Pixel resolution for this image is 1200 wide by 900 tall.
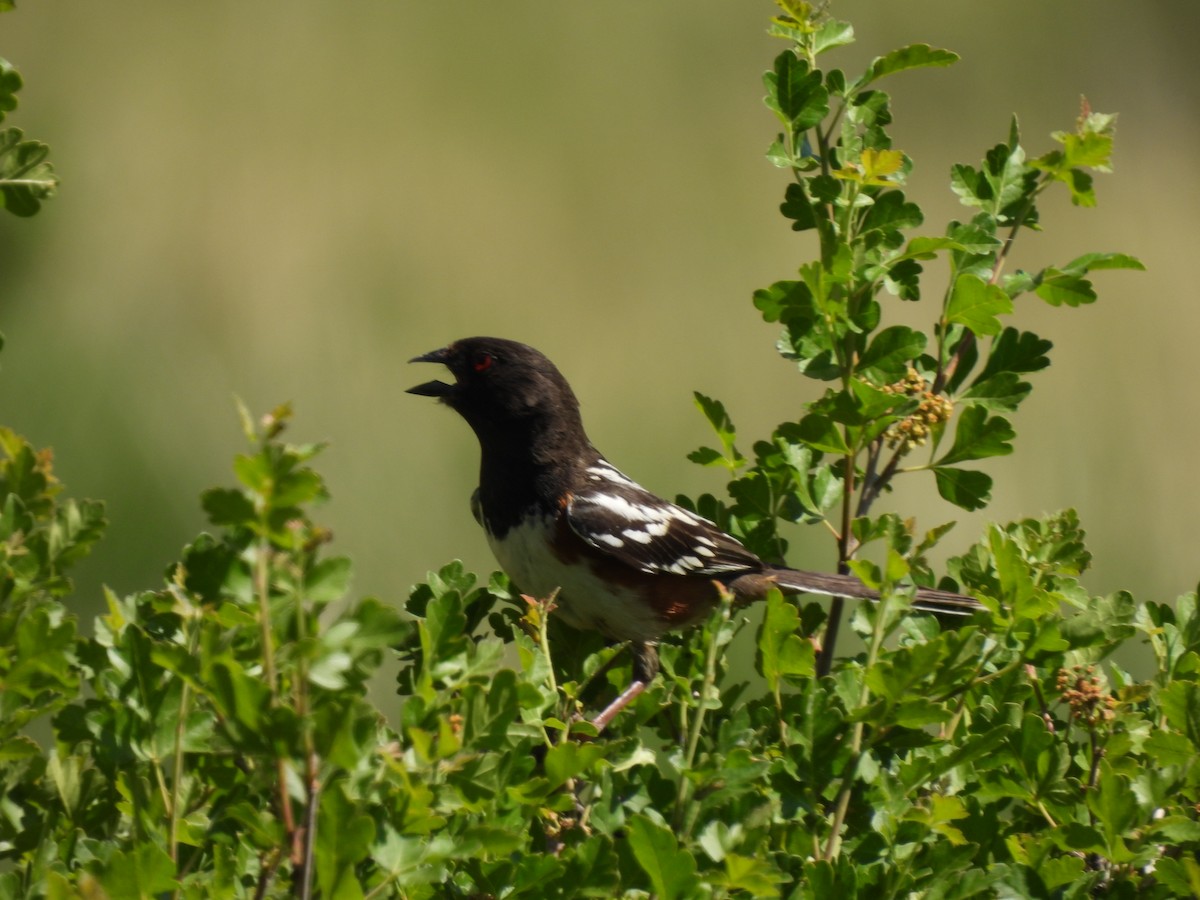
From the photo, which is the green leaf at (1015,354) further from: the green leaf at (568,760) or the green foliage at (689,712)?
the green leaf at (568,760)

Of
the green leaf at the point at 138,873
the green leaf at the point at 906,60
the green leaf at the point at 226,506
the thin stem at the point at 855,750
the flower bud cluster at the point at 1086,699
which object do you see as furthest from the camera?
the green leaf at the point at 906,60

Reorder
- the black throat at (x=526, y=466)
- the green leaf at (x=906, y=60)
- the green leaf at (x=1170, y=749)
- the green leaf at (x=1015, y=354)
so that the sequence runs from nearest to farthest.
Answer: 1. the green leaf at (x=1170, y=749)
2. the green leaf at (x=906, y=60)
3. the green leaf at (x=1015, y=354)
4. the black throat at (x=526, y=466)

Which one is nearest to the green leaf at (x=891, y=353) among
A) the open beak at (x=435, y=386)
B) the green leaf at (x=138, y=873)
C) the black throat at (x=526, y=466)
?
the green leaf at (x=138, y=873)

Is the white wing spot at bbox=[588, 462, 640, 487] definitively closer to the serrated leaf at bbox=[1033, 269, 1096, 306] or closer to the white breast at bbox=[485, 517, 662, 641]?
the white breast at bbox=[485, 517, 662, 641]

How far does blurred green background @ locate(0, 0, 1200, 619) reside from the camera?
205 inches

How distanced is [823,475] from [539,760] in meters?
0.64

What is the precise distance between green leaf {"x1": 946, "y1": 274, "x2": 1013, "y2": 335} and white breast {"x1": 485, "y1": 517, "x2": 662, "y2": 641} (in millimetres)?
1363

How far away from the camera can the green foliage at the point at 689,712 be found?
1.16 meters

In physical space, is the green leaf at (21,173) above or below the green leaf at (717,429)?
above

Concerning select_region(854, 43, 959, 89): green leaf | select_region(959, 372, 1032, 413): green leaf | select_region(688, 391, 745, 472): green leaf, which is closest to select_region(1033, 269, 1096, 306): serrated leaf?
select_region(959, 372, 1032, 413): green leaf

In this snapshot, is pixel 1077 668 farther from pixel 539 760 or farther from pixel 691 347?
pixel 691 347

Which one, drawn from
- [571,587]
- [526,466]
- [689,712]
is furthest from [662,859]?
[526,466]

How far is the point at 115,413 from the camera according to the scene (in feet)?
15.9

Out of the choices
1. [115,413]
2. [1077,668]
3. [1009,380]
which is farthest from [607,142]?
[1077,668]
